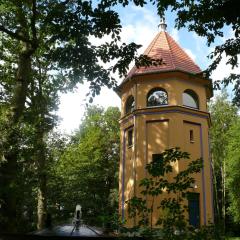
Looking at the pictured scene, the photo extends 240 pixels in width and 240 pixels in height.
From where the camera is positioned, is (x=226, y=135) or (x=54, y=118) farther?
(x=226, y=135)

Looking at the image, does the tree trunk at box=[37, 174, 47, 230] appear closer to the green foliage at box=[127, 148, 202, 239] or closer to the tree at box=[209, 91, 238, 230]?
the green foliage at box=[127, 148, 202, 239]

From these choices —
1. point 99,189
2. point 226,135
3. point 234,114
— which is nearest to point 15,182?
point 99,189

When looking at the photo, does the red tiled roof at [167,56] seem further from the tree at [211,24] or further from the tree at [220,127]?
the tree at [220,127]

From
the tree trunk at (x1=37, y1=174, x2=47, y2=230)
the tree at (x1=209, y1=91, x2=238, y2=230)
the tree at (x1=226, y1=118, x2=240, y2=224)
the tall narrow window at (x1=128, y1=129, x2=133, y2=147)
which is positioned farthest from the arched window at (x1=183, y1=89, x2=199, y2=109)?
the tree at (x1=209, y1=91, x2=238, y2=230)

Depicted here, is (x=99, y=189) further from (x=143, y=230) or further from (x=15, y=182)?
(x=143, y=230)

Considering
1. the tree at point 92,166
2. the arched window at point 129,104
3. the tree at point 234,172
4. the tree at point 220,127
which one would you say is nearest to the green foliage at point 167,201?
the arched window at point 129,104

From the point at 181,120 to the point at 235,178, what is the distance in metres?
14.4

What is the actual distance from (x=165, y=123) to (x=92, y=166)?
14986 mm

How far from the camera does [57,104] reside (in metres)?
21.4

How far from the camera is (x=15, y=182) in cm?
1298

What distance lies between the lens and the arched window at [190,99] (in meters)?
20.3

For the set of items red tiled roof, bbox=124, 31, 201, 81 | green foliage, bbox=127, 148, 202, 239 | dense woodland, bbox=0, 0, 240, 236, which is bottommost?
green foliage, bbox=127, 148, 202, 239

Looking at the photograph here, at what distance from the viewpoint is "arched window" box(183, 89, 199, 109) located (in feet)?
66.7

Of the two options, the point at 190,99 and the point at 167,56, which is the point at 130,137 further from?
the point at 167,56
